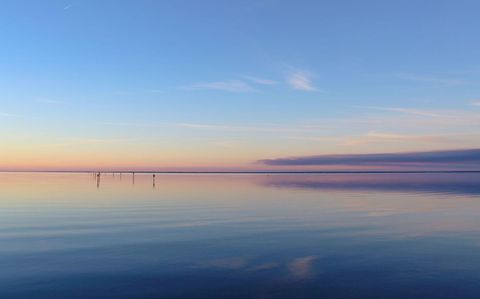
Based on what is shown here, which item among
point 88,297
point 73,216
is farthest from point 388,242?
point 73,216

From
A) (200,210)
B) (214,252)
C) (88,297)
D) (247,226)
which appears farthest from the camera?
(200,210)

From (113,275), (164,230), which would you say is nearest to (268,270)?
(113,275)

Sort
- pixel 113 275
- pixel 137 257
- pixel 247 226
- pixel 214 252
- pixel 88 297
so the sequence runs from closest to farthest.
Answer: pixel 88 297 → pixel 113 275 → pixel 137 257 → pixel 214 252 → pixel 247 226

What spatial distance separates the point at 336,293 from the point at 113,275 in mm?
8161

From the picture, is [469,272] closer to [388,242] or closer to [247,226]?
[388,242]

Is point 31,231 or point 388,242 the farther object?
point 31,231

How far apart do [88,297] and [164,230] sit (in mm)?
13476

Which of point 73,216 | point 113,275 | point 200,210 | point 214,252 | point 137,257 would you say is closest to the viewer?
point 113,275

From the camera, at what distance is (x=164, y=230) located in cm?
2700

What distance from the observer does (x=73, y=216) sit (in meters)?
34.0

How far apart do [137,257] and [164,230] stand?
8.04 metres

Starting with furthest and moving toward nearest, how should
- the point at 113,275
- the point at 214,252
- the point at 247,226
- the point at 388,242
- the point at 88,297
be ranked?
the point at 247,226 → the point at 388,242 → the point at 214,252 → the point at 113,275 → the point at 88,297

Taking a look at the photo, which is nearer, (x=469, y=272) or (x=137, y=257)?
(x=469, y=272)

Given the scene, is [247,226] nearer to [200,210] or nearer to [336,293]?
[200,210]
